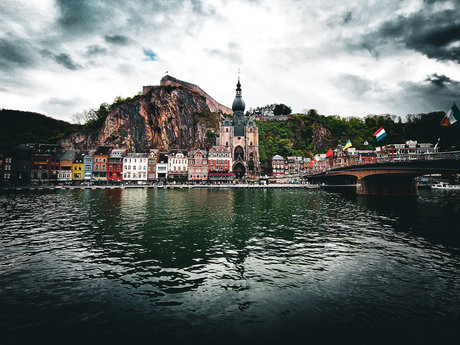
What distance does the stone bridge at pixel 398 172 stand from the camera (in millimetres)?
34219

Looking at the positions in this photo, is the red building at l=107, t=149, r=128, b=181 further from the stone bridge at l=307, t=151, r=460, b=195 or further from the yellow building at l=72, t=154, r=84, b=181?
the stone bridge at l=307, t=151, r=460, b=195

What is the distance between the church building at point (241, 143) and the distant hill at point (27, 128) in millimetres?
76594

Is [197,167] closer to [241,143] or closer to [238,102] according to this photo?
[241,143]

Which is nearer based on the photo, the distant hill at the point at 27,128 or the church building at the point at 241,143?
the distant hill at the point at 27,128

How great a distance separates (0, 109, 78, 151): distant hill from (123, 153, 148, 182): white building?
137ft

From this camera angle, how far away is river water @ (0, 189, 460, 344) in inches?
259

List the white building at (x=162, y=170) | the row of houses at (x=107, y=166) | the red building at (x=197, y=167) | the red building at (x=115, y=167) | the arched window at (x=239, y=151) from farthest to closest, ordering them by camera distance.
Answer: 1. the arched window at (x=239, y=151)
2. the red building at (x=197, y=167)
3. the white building at (x=162, y=170)
4. the red building at (x=115, y=167)
5. the row of houses at (x=107, y=166)

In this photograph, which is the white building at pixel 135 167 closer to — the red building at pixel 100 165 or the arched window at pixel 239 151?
the red building at pixel 100 165

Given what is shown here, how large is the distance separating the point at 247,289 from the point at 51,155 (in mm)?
105447

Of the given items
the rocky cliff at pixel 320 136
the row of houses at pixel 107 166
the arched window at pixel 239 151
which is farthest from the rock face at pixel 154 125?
the rocky cliff at pixel 320 136

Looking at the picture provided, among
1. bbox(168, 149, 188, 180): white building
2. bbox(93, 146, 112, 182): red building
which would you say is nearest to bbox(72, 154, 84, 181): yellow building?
bbox(93, 146, 112, 182): red building

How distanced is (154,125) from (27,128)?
6035 centimetres

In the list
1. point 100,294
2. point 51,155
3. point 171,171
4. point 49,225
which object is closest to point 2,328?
point 100,294

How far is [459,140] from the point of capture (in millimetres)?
86875
